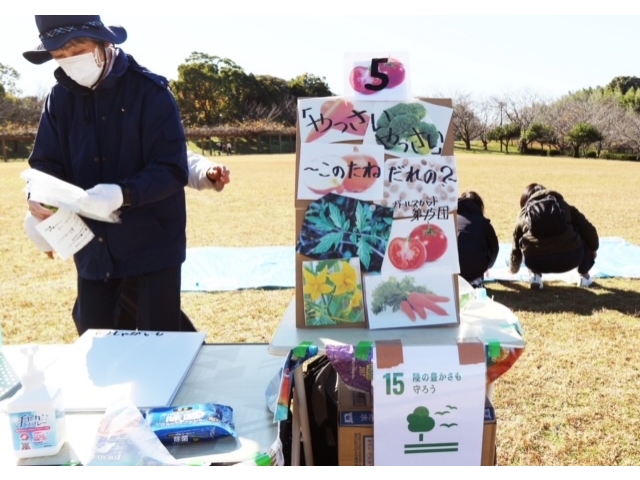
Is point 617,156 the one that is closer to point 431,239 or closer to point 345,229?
point 431,239

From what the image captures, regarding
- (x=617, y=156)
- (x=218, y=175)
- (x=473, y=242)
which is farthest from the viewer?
(x=617, y=156)

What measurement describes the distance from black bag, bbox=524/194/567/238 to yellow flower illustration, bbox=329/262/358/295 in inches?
115

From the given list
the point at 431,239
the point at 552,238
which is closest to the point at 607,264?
the point at 552,238

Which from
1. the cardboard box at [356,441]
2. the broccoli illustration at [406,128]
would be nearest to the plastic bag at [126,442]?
the cardboard box at [356,441]

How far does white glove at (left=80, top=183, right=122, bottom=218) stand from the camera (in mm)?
1592

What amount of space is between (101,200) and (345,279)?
0.71 meters

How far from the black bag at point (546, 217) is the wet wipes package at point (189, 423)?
3.36 m

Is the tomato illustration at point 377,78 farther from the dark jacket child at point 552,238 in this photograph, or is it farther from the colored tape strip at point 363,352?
the dark jacket child at point 552,238

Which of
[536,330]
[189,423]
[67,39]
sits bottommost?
[536,330]

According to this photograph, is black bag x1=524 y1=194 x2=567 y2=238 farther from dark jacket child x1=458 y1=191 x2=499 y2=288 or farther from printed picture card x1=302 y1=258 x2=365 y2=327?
printed picture card x1=302 y1=258 x2=365 y2=327

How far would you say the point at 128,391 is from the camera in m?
1.34

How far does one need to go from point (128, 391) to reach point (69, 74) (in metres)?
1.01

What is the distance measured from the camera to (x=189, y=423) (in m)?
1.17

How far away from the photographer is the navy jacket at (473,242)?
3.97 m
